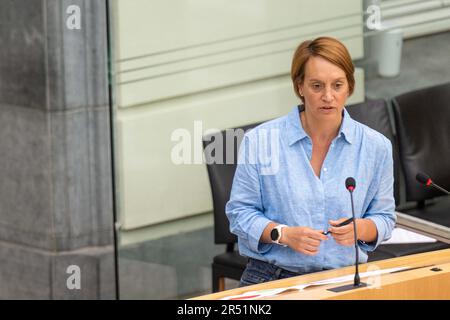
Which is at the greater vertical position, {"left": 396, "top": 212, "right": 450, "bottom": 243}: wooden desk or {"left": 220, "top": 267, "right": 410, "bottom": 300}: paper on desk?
{"left": 396, "top": 212, "right": 450, "bottom": 243}: wooden desk

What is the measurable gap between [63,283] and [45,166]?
58 centimetres

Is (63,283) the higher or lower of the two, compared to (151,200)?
lower

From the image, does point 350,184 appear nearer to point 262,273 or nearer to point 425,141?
point 262,273

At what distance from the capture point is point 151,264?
19.0 feet

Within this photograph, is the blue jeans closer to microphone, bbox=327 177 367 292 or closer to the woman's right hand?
the woman's right hand

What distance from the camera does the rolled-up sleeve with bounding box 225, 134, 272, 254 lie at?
3.70 metres

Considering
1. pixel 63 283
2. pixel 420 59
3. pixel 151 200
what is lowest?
pixel 63 283

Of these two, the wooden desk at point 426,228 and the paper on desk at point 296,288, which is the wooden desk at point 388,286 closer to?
the paper on desk at point 296,288

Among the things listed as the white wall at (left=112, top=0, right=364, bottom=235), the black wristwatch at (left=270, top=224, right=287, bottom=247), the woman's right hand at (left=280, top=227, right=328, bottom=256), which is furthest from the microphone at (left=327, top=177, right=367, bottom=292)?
the white wall at (left=112, top=0, right=364, bottom=235)

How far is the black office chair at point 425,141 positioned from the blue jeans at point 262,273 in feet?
6.68

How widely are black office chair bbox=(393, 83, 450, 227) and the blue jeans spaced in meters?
2.04

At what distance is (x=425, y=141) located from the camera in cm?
572

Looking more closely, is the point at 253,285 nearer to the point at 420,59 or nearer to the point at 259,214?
the point at 259,214
